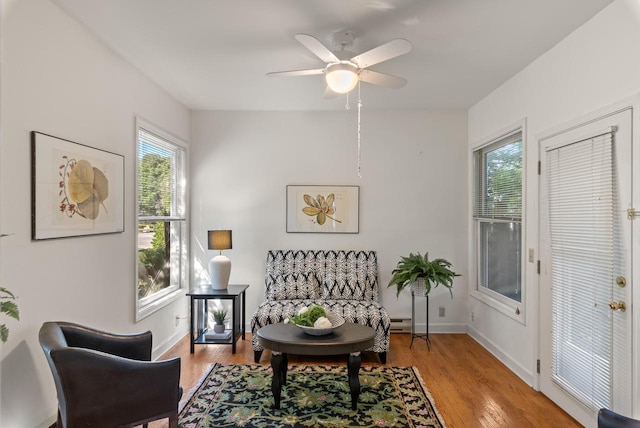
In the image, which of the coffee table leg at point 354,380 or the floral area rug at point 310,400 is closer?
the floral area rug at point 310,400

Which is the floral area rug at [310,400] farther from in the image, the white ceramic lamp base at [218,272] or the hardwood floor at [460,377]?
the white ceramic lamp base at [218,272]

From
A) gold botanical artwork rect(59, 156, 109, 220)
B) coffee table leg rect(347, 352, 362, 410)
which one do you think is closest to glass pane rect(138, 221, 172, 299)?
gold botanical artwork rect(59, 156, 109, 220)

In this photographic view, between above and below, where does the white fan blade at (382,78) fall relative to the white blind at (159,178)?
above

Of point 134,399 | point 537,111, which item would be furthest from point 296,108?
point 134,399

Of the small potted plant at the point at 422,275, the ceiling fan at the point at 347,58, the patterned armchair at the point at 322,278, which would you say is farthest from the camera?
the patterned armchair at the point at 322,278

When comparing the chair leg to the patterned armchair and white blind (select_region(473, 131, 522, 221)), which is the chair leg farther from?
white blind (select_region(473, 131, 522, 221))

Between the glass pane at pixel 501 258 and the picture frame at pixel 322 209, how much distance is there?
149 centimetres

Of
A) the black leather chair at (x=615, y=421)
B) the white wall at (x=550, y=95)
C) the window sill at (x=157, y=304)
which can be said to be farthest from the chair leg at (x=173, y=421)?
the white wall at (x=550, y=95)

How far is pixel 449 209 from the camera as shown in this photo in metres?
4.66

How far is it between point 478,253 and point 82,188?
157 inches

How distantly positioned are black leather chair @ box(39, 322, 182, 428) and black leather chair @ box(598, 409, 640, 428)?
6.38 feet

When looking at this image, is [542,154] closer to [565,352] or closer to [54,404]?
[565,352]

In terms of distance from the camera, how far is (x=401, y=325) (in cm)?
455

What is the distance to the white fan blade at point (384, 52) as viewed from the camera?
2.20 metres
